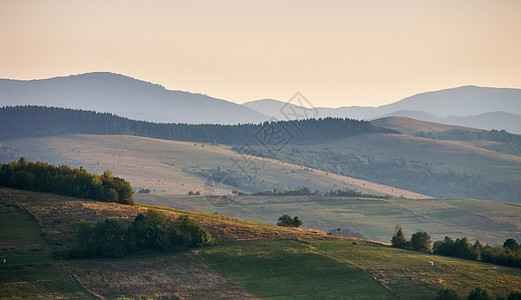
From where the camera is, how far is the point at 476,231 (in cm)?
14312

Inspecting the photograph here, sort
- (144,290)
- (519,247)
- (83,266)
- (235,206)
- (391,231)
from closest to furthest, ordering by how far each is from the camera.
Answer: (144,290) → (83,266) → (519,247) → (391,231) → (235,206)

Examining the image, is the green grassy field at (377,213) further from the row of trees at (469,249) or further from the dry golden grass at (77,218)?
the dry golden grass at (77,218)

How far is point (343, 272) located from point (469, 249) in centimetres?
2457

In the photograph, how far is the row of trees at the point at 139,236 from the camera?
6600 cm

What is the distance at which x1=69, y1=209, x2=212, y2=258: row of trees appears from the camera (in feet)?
217

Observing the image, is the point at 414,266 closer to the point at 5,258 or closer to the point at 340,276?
the point at 340,276

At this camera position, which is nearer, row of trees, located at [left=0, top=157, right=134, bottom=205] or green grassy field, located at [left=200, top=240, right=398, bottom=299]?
Result: green grassy field, located at [left=200, top=240, right=398, bottom=299]

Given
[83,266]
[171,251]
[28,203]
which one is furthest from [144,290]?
[28,203]

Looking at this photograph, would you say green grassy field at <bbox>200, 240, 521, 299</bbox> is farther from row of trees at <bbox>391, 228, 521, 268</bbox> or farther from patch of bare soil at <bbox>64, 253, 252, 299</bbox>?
row of trees at <bbox>391, 228, 521, 268</bbox>

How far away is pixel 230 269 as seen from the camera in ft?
217

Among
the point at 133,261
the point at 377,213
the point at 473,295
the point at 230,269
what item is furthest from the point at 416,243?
the point at 377,213

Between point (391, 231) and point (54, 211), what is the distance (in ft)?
306

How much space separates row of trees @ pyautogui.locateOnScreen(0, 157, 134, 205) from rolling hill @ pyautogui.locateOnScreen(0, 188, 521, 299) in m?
3.39

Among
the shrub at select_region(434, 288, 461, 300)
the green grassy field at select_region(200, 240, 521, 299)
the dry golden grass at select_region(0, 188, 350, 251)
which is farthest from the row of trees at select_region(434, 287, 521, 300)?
the dry golden grass at select_region(0, 188, 350, 251)
